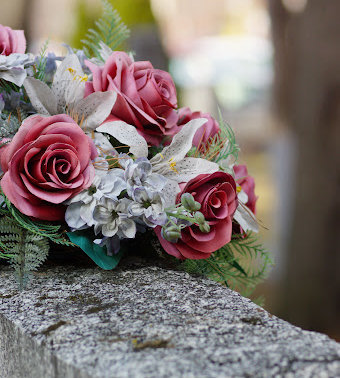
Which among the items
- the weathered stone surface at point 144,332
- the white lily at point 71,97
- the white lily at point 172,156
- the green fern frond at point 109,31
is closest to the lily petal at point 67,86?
the white lily at point 71,97

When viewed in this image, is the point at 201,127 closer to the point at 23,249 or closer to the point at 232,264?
the point at 232,264

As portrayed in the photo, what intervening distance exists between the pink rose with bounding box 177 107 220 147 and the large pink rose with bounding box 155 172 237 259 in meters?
Answer: 0.15

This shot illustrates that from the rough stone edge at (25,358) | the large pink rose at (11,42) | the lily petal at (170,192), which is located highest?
the large pink rose at (11,42)

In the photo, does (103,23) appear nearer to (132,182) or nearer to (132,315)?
(132,182)

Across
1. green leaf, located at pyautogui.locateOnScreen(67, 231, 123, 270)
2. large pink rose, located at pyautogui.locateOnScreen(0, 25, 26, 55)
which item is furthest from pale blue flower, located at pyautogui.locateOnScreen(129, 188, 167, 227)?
large pink rose, located at pyautogui.locateOnScreen(0, 25, 26, 55)

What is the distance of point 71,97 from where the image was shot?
1128 mm

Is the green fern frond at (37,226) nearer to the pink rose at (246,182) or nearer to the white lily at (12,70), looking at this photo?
the white lily at (12,70)

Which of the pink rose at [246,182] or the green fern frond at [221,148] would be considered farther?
the pink rose at [246,182]

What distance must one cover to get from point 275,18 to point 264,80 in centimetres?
418

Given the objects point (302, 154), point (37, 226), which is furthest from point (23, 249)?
point (302, 154)

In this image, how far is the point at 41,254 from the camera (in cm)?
103

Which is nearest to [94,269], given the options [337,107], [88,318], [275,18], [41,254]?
[41,254]

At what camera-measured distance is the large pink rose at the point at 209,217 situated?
1037 mm

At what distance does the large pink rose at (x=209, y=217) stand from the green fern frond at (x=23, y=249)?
208mm
